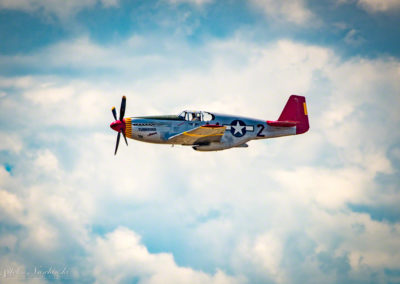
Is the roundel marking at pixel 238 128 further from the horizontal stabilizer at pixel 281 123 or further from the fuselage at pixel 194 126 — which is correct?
the horizontal stabilizer at pixel 281 123

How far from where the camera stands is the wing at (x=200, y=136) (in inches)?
1476

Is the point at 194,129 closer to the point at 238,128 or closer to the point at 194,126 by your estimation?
the point at 194,126

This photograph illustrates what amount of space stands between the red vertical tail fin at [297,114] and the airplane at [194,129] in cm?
294

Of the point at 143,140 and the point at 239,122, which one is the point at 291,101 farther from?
the point at 143,140

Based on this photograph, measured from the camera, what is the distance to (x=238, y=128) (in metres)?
41.0

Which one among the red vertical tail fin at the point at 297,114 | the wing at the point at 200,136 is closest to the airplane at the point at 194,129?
the wing at the point at 200,136

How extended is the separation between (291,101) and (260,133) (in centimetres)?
448

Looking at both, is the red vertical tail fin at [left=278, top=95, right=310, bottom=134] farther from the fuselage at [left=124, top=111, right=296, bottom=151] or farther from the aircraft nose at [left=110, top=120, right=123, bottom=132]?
the aircraft nose at [left=110, top=120, right=123, bottom=132]

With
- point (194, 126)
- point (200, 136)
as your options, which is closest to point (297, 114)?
point (194, 126)

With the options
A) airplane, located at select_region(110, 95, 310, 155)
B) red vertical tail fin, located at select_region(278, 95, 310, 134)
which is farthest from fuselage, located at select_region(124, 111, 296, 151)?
red vertical tail fin, located at select_region(278, 95, 310, 134)

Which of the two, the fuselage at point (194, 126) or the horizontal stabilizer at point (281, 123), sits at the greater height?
the horizontal stabilizer at point (281, 123)

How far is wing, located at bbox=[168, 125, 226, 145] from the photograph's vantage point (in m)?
37.5

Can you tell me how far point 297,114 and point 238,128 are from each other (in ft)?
20.2

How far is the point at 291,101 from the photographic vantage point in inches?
1757
